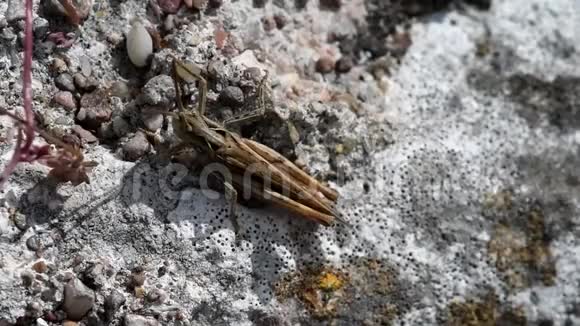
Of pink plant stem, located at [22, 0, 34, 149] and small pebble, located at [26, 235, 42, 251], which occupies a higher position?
pink plant stem, located at [22, 0, 34, 149]

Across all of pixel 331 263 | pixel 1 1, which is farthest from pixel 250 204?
pixel 1 1

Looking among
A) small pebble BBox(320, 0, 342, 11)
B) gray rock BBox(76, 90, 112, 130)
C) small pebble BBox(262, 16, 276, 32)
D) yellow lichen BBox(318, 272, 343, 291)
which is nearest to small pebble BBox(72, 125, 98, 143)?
gray rock BBox(76, 90, 112, 130)

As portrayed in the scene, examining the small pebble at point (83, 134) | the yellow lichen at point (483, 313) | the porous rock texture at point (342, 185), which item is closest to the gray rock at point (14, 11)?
the porous rock texture at point (342, 185)

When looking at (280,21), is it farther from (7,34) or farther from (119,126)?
(7,34)

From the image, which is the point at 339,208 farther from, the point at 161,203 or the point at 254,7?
the point at 254,7

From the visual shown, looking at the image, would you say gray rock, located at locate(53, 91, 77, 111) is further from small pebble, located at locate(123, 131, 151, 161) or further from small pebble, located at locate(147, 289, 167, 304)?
small pebble, located at locate(147, 289, 167, 304)
